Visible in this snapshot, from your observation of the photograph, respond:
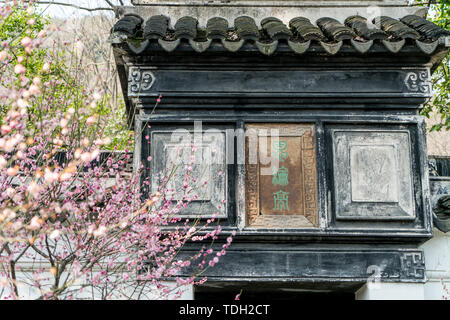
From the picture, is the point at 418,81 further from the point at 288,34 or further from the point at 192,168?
the point at 192,168

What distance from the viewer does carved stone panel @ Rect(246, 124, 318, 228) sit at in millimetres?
6148

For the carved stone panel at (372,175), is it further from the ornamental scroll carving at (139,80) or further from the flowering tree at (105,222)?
the ornamental scroll carving at (139,80)

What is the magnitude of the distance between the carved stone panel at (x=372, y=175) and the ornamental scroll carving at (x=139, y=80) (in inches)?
86.2

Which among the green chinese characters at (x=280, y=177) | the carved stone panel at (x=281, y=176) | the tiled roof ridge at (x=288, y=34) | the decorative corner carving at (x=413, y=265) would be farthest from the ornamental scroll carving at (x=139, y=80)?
the decorative corner carving at (x=413, y=265)

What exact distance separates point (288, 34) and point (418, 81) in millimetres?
1662

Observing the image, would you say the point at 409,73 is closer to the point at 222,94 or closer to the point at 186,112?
the point at 222,94

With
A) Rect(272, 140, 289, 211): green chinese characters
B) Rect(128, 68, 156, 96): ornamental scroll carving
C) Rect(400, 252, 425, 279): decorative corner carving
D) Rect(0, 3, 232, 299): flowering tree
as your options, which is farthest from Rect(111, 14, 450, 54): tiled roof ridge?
Rect(400, 252, 425, 279): decorative corner carving

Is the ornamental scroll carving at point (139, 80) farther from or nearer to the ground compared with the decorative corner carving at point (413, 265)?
farther from the ground

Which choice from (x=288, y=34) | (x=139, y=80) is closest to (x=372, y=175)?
(x=288, y=34)

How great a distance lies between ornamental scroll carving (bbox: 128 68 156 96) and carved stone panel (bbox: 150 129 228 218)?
0.51 m

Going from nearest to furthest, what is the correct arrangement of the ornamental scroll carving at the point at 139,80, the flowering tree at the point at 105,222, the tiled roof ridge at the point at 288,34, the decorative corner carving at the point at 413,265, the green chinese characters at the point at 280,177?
the flowering tree at the point at 105,222 < the tiled roof ridge at the point at 288,34 < the decorative corner carving at the point at 413,265 < the green chinese characters at the point at 280,177 < the ornamental scroll carving at the point at 139,80

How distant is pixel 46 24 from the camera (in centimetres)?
1036

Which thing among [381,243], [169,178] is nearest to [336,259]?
[381,243]

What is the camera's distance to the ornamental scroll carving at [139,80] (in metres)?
6.33
